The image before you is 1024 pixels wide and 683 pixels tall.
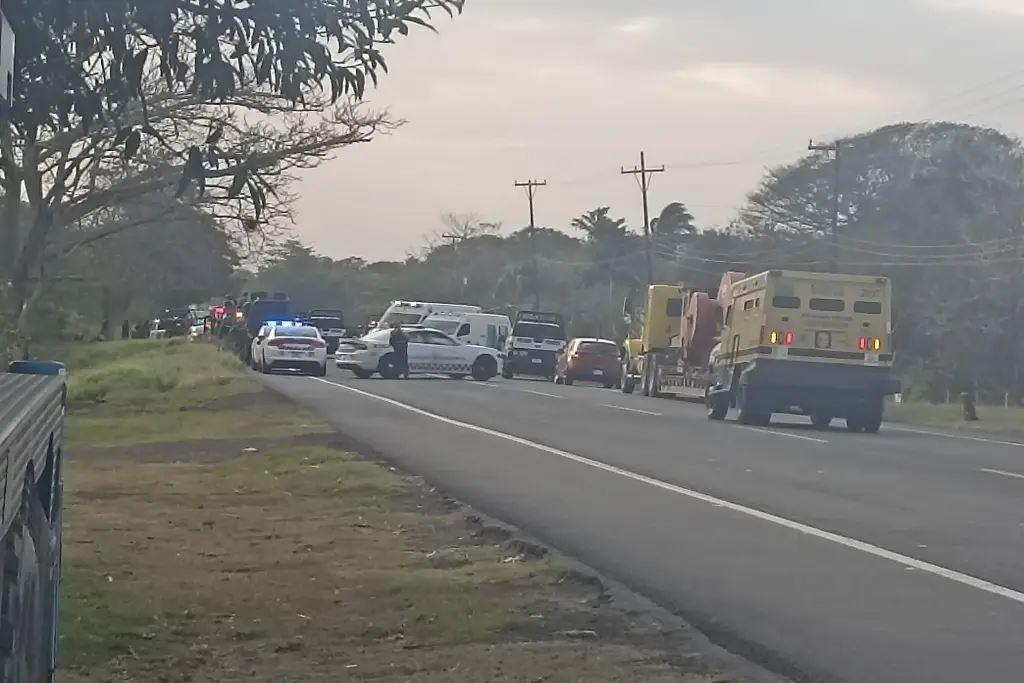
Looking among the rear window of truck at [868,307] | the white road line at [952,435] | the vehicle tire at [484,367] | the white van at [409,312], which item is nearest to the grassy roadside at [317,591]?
the white road line at [952,435]

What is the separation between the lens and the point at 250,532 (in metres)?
12.4

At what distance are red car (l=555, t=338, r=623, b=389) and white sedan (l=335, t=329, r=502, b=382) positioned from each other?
312cm

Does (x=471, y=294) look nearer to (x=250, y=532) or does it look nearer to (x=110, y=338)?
(x=110, y=338)

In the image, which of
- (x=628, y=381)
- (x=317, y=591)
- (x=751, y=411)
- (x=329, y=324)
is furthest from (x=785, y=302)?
(x=329, y=324)

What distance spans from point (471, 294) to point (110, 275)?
75.6 meters

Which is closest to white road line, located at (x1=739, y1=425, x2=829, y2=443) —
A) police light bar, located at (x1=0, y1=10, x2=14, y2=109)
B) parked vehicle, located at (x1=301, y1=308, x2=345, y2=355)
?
police light bar, located at (x1=0, y1=10, x2=14, y2=109)

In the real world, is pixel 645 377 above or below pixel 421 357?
below

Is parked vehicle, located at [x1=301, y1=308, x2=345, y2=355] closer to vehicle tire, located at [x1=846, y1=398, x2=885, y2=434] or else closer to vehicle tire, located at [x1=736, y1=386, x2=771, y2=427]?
vehicle tire, located at [x1=736, y1=386, x2=771, y2=427]

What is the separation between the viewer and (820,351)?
2788 centimetres

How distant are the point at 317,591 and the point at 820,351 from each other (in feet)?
63.0

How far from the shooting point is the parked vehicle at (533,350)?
53375 mm

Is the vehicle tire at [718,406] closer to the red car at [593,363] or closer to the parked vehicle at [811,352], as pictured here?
the parked vehicle at [811,352]

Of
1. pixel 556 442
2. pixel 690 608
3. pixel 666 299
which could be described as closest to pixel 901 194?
pixel 666 299

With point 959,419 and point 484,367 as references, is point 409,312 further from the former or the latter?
point 959,419
